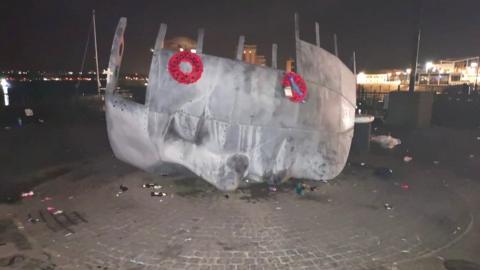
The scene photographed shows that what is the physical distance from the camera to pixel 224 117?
25.7 ft

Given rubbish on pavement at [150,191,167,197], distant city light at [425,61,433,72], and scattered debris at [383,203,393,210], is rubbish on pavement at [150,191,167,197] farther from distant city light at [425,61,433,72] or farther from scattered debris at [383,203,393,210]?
distant city light at [425,61,433,72]

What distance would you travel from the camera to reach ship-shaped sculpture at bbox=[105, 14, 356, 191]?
25.5 ft

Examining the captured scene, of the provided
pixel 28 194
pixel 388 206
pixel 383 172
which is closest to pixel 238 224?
pixel 388 206

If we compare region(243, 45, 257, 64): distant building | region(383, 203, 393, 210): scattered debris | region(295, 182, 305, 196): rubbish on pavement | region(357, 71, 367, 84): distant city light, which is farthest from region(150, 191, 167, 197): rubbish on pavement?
region(357, 71, 367, 84): distant city light

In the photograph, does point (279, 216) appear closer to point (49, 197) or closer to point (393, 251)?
point (393, 251)

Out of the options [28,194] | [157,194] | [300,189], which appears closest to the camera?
[157,194]

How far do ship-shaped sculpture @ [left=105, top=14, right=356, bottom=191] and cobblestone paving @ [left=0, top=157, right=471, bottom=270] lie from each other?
0.75 metres

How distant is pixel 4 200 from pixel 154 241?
176 inches

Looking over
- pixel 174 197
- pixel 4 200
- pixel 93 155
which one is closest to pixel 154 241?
pixel 174 197

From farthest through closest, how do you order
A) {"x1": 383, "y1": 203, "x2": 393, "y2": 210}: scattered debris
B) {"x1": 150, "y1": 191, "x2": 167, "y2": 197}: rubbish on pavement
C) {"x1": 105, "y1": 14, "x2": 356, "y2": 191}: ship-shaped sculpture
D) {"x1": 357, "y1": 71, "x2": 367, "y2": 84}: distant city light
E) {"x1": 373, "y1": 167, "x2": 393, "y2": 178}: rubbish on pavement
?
{"x1": 357, "y1": 71, "x2": 367, "y2": 84}: distant city light < {"x1": 373, "y1": 167, "x2": 393, "y2": 178}: rubbish on pavement < {"x1": 150, "y1": 191, "x2": 167, "y2": 197}: rubbish on pavement < {"x1": 105, "y1": 14, "x2": 356, "y2": 191}: ship-shaped sculpture < {"x1": 383, "y1": 203, "x2": 393, "y2": 210}: scattered debris

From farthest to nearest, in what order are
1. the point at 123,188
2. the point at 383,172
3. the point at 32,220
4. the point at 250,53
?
the point at 383,172 < the point at 250,53 < the point at 123,188 < the point at 32,220

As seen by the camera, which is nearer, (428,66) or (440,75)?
(440,75)

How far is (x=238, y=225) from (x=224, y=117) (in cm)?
252

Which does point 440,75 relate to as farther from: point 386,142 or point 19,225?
point 19,225
